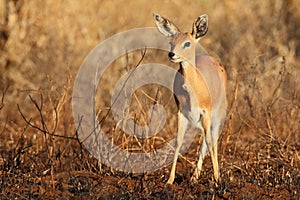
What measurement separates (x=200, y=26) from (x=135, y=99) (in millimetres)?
2300

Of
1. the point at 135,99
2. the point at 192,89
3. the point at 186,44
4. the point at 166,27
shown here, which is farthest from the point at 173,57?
the point at 135,99

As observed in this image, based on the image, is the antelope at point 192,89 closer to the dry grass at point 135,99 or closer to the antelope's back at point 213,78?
the antelope's back at point 213,78

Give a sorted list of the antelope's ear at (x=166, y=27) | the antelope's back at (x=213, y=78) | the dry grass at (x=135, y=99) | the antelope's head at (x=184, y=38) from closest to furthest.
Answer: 1. the dry grass at (x=135, y=99)
2. the antelope's head at (x=184, y=38)
3. the antelope's ear at (x=166, y=27)
4. the antelope's back at (x=213, y=78)

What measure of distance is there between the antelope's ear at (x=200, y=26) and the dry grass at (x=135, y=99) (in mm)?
590

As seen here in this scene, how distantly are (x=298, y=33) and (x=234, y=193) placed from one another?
6971mm

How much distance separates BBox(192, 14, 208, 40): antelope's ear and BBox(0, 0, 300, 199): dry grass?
23.2 inches

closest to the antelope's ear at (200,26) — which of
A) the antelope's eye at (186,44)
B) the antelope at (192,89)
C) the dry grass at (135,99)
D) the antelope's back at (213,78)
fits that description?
the antelope at (192,89)

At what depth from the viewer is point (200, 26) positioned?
186 inches

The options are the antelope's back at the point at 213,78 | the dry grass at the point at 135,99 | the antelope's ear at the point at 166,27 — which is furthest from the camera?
the antelope's back at the point at 213,78

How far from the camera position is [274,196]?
4258 mm

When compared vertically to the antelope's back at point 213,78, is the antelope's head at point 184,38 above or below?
above

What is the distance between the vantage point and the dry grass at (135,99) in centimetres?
441

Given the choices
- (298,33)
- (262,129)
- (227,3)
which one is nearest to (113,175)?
(262,129)

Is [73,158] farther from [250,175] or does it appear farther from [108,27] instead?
[108,27]
